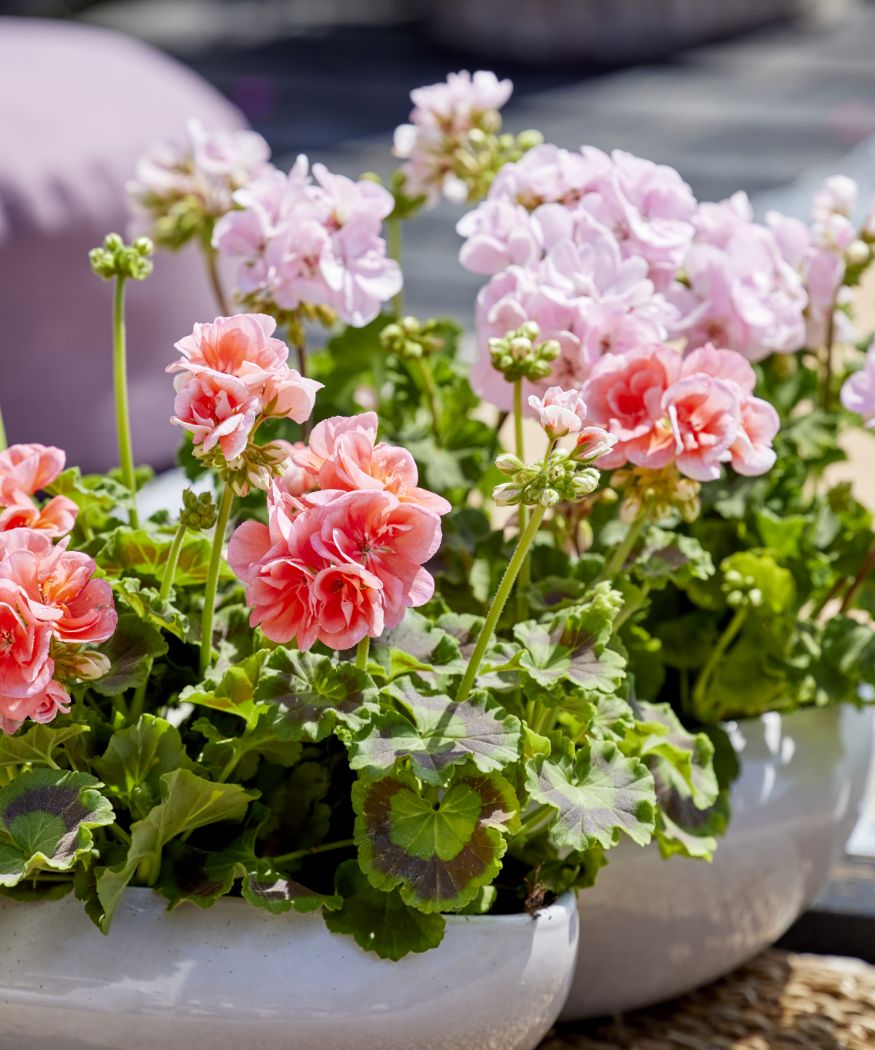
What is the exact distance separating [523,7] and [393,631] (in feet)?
19.2

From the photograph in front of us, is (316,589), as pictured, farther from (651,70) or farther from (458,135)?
(651,70)

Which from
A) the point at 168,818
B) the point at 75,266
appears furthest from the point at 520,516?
the point at 75,266

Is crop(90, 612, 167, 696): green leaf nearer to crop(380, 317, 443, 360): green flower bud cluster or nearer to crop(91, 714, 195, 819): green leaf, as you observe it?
crop(91, 714, 195, 819): green leaf

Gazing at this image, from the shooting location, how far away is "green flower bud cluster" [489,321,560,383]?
832 millimetres

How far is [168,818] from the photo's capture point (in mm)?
754

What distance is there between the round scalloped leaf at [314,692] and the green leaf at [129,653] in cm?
6

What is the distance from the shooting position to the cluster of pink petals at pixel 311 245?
91cm

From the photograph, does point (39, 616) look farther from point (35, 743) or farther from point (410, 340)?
point (410, 340)

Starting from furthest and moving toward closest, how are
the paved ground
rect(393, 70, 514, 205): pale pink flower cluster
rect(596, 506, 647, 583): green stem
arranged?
the paved ground, rect(393, 70, 514, 205): pale pink flower cluster, rect(596, 506, 647, 583): green stem

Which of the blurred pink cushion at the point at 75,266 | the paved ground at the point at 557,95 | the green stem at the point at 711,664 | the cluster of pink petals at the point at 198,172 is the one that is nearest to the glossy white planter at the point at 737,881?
the green stem at the point at 711,664

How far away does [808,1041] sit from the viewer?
3.29 ft

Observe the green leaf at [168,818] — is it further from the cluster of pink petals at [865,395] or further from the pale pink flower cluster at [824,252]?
the pale pink flower cluster at [824,252]

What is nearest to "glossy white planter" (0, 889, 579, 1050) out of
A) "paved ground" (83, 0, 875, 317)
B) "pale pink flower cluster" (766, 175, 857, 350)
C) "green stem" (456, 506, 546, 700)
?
"green stem" (456, 506, 546, 700)

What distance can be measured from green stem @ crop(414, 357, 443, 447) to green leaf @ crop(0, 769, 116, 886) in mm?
406
